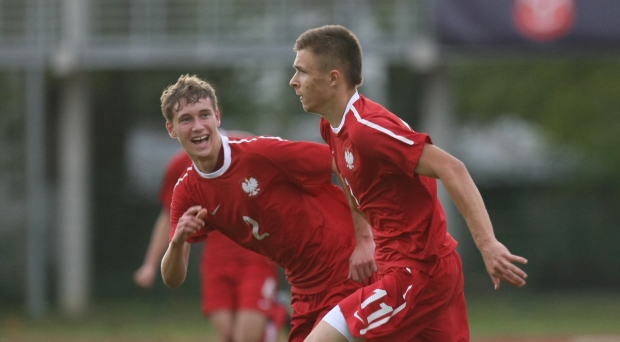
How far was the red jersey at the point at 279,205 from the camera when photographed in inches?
209

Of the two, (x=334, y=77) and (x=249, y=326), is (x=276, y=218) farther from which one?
(x=249, y=326)

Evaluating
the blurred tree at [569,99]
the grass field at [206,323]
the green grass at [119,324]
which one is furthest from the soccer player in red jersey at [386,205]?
the blurred tree at [569,99]

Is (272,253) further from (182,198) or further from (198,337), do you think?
(198,337)

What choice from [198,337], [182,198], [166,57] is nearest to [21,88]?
[166,57]

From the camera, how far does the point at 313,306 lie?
17.7ft

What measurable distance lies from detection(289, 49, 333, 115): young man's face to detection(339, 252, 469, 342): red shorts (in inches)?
35.3

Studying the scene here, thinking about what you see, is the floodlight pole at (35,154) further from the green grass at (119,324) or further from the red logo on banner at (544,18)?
the red logo on banner at (544,18)

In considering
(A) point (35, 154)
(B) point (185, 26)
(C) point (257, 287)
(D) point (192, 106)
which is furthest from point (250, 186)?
(A) point (35, 154)

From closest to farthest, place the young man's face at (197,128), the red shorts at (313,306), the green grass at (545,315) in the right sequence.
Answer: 1. the young man's face at (197,128)
2. the red shorts at (313,306)
3. the green grass at (545,315)

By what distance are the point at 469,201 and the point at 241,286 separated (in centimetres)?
349

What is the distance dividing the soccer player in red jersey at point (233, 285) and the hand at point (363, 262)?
7.77 feet

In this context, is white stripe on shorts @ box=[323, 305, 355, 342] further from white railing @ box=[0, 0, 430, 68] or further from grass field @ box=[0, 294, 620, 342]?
white railing @ box=[0, 0, 430, 68]

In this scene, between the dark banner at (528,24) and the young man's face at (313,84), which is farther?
the dark banner at (528,24)

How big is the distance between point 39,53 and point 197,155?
1044 cm
